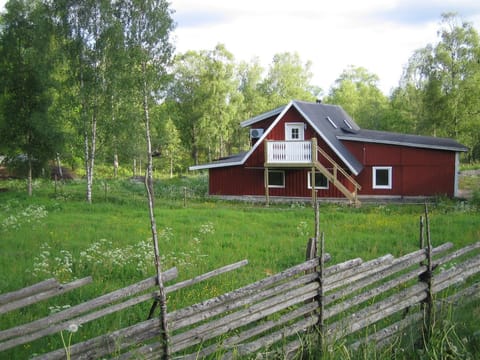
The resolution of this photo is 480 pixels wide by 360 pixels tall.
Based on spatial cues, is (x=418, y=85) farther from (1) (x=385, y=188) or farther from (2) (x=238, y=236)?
(2) (x=238, y=236)

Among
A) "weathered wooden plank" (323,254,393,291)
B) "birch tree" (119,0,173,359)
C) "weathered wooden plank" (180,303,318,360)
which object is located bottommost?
"weathered wooden plank" (180,303,318,360)

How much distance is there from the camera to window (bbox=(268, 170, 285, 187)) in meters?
26.9

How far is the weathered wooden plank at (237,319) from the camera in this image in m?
4.73

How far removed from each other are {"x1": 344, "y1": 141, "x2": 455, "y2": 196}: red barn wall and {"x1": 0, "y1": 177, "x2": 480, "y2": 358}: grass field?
266 centimetres

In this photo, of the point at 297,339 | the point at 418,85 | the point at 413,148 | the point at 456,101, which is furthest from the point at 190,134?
the point at 297,339

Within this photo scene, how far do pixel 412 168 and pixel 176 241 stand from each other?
663 inches

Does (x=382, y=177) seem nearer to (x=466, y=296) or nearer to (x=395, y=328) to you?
(x=466, y=296)

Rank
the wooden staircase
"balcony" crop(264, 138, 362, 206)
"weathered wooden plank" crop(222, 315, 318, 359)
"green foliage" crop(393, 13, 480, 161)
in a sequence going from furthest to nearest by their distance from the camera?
1. "green foliage" crop(393, 13, 480, 161)
2. "balcony" crop(264, 138, 362, 206)
3. the wooden staircase
4. "weathered wooden plank" crop(222, 315, 318, 359)

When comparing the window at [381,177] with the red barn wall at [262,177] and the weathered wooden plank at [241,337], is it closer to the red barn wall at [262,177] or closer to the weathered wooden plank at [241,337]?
the red barn wall at [262,177]

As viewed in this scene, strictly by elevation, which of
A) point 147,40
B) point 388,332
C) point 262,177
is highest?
point 147,40

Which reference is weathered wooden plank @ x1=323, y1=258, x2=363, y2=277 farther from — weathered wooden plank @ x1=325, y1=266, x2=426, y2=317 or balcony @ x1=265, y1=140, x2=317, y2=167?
balcony @ x1=265, y1=140, x2=317, y2=167

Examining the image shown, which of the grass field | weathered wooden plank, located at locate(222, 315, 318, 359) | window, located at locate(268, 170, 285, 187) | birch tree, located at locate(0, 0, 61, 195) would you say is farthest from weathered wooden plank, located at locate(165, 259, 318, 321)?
window, located at locate(268, 170, 285, 187)

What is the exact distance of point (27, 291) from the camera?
4.48 metres

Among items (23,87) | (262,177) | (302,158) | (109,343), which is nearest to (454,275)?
(109,343)
